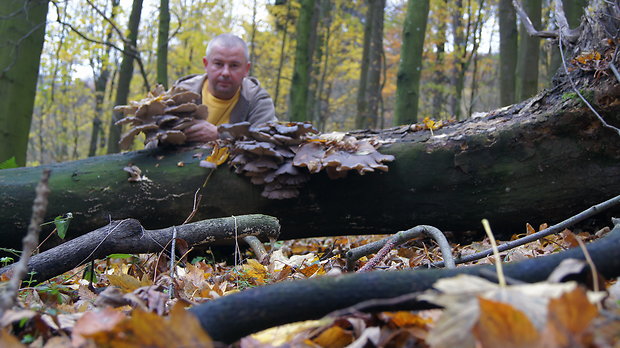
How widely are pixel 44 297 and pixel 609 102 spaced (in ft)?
11.8

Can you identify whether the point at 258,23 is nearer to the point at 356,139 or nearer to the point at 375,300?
the point at 356,139

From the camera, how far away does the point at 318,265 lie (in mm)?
2588

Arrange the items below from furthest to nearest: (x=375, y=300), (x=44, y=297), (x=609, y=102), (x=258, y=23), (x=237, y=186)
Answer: (x=258, y=23), (x=237, y=186), (x=609, y=102), (x=44, y=297), (x=375, y=300)

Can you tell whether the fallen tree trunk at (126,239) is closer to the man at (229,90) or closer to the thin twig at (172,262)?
the thin twig at (172,262)

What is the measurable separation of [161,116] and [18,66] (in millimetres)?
2986

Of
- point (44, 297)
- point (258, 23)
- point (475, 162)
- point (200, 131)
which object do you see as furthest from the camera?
point (258, 23)

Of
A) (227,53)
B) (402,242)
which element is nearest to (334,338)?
(402,242)

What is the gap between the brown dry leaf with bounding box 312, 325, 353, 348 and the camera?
114cm

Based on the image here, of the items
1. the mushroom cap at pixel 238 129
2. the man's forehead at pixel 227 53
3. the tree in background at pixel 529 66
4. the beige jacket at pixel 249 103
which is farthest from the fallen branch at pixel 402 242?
the tree in background at pixel 529 66

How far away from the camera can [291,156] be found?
346 cm

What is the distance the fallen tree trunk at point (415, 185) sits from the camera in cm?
321

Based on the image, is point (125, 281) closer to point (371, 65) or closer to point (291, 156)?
point (291, 156)

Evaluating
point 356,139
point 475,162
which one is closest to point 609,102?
point 475,162

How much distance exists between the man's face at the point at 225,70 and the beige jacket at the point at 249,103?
0.54 feet
